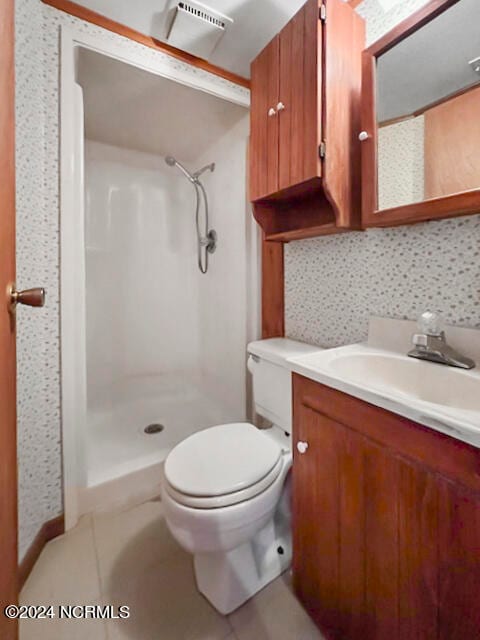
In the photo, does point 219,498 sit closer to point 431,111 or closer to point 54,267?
point 54,267

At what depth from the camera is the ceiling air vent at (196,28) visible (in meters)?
1.22

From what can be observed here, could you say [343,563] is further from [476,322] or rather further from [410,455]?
[476,322]

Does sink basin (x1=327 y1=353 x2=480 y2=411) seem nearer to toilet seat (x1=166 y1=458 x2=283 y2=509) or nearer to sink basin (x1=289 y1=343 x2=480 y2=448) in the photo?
sink basin (x1=289 y1=343 x2=480 y2=448)

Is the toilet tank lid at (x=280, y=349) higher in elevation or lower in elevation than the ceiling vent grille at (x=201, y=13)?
lower

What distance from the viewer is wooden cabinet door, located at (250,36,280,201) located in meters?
1.24

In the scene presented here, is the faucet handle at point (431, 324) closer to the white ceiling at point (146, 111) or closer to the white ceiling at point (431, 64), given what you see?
the white ceiling at point (431, 64)

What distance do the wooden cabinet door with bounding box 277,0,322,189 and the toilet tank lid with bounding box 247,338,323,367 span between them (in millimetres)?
695

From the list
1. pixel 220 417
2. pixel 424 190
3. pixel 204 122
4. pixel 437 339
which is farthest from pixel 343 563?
pixel 204 122

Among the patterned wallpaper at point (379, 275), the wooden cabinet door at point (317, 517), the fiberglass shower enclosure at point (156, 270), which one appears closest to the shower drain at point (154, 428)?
the fiberglass shower enclosure at point (156, 270)

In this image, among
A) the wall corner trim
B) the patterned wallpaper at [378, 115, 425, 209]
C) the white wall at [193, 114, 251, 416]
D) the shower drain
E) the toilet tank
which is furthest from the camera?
the shower drain

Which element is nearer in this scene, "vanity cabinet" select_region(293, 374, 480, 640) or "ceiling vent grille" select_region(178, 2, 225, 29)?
"vanity cabinet" select_region(293, 374, 480, 640)

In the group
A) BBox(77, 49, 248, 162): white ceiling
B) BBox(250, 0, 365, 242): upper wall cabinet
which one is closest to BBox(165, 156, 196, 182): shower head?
BBox(77, 49, 248, 162): white ceiling

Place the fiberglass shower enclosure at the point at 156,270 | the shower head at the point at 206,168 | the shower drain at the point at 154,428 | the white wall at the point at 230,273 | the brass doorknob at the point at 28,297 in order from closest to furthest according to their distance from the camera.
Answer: the brass doorknob at the point at 28,297 < the fiberglass shower enclosure at the point at 156,270 < the white wall at the point at 230,273 < the shower drain at the point at 154,428 < the shower head at the point at 206,168

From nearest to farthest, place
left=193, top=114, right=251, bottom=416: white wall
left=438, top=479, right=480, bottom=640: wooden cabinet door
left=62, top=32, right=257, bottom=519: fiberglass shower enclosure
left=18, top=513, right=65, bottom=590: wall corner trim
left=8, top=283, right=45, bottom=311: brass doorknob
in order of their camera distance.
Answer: left=438, top=479, right=480, bottom=640: wooden cabinet door → left=8, top=283, right=45, bottom=311: brass doorknob → left=18, top=513, right=65, bottom=590: wall corner trim → left=62, top=32, right=257, bottom=519: fiberglass shower enclosure → left=193, top=114, right=251, bottom=416: white wall
